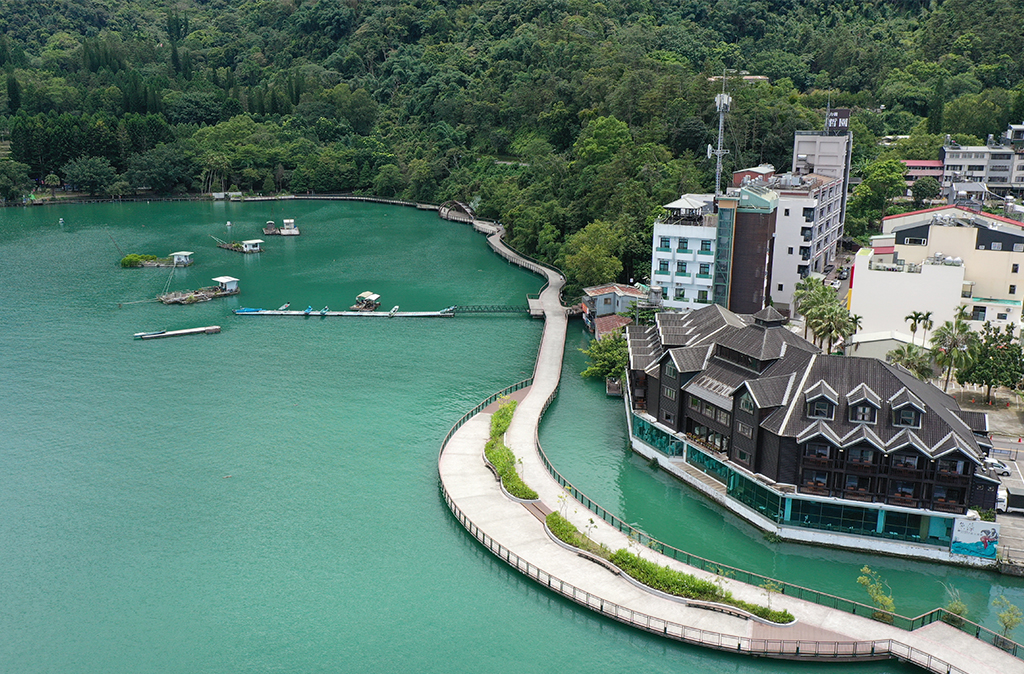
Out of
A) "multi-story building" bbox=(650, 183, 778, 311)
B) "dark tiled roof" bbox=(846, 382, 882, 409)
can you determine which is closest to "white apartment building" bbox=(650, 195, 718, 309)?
"multi-story building" bbox=(650, 183, 778, 311)

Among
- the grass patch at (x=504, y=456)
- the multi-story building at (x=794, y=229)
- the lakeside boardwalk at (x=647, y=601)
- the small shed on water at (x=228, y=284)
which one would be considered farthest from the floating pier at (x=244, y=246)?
the lakeside boardwalk at (x=647, y=601)

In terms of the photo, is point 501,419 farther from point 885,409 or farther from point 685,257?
point 685,257

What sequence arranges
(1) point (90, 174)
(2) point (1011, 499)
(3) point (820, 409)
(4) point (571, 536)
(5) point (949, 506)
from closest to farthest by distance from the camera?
1. (5) point (949, 506)
2. (4) point (571, 536)
3. (3) point (820, 409)
4. (2) point (1011, 499)
5. (1) point (90, 174)

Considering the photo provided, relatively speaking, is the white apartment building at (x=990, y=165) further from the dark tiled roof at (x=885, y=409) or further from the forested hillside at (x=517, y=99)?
the dark tiled roof at (x=885, y=409)

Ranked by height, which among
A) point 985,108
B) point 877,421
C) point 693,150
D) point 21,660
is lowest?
point 21,660

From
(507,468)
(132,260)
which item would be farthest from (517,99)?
(507,468)

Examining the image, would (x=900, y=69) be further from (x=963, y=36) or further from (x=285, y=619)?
(x=285, y=619)

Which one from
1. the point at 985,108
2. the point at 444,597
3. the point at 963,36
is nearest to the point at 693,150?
the point at 985,108
